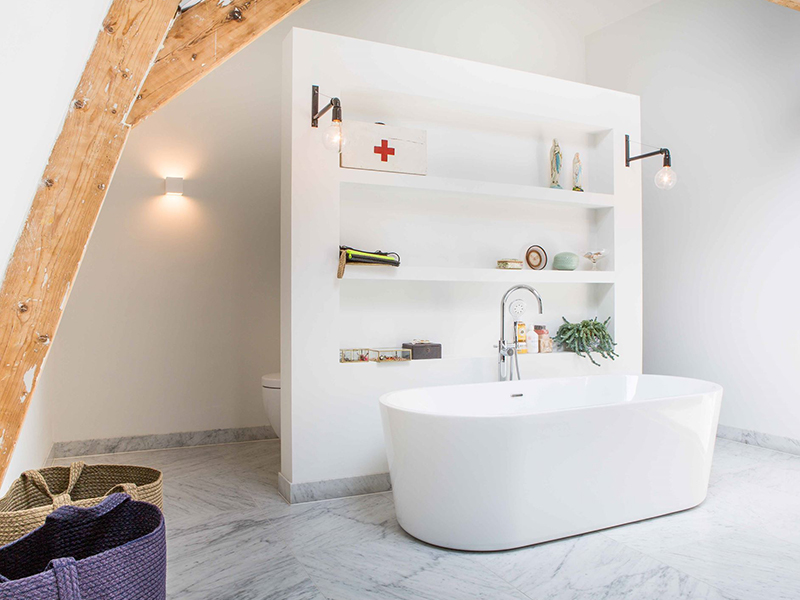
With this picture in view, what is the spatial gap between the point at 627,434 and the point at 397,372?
4.09 ft

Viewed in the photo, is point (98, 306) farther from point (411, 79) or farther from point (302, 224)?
point (411, 79)

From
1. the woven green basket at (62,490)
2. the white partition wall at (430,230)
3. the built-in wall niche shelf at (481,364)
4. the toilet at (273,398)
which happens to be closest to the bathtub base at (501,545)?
the white partition wall at (430,230)

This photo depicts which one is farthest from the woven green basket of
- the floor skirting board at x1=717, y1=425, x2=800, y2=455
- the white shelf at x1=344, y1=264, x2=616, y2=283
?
the floor skirting board at x1=717, y1=425, x2=800, y2=455

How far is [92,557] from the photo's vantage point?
1137 millimetres

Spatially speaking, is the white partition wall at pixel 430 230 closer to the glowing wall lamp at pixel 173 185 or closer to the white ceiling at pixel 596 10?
the glowing wall lamp at pixel 173 185

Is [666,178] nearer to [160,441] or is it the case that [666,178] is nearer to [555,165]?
[555,165]

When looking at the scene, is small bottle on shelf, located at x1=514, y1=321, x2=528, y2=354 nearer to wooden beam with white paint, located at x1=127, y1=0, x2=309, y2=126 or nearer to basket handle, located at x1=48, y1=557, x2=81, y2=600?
wooden beam with white paint, located at x1=127, y1=0, x2=309, y2=126

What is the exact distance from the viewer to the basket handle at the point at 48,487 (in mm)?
1781

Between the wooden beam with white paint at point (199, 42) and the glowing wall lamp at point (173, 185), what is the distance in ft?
7.91

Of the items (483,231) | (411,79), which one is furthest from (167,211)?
(483,231)

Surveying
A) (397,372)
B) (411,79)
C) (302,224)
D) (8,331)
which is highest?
(411,79)

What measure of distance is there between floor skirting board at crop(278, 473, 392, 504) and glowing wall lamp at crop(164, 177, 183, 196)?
2060mm

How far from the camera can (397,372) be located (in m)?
3.32

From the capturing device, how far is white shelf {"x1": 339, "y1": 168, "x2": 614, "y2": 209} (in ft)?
10.6
